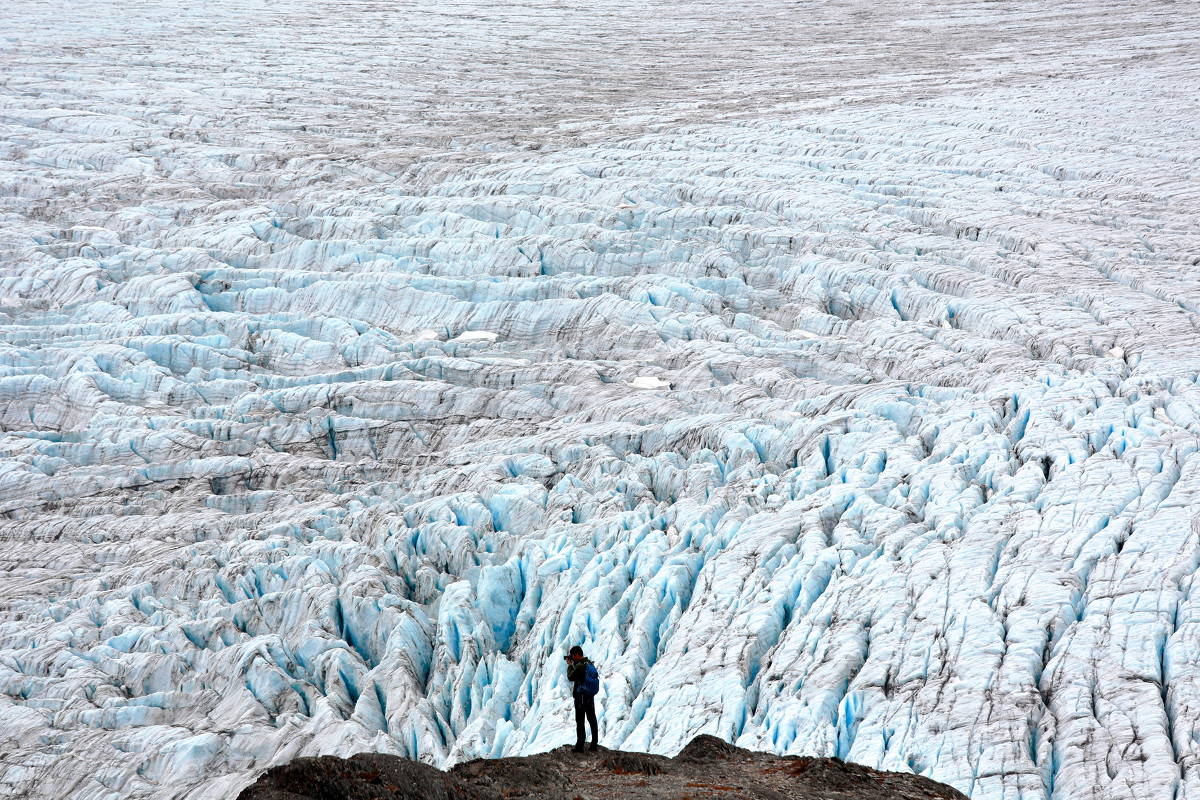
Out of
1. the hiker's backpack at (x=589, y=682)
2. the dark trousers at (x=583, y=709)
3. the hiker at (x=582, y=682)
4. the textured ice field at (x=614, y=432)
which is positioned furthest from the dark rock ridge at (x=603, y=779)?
the textured ice field at (x=614, y=432)

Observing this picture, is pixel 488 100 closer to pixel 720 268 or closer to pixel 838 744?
pixel 720 268

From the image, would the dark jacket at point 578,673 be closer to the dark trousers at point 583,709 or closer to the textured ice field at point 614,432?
the dark trousers at point 583,709

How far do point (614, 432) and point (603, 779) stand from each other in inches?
311

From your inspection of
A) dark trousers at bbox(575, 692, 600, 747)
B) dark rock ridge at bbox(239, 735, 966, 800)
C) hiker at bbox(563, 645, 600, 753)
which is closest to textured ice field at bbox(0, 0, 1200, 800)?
dark rock ridge at bbox(239, 735, 966, 800)

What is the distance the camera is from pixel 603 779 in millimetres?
7539

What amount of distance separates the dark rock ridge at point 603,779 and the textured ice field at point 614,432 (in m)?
1.64

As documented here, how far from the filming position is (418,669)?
12.4 metres

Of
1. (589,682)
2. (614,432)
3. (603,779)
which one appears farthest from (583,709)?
(614,432)

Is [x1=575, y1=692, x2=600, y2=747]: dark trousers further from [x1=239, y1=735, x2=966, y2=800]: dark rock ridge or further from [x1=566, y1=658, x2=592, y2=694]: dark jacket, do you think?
[x1=239, y1=735, x2=966, y2=800]: dark rock ridge

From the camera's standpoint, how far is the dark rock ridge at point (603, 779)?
597 centimetres

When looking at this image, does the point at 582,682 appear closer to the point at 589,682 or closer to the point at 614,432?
the point at 589,682

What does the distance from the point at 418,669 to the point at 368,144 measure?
1813 cm

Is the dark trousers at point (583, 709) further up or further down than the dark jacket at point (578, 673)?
further down

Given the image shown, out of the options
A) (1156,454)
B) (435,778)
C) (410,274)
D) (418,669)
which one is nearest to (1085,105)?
(1156,454)
